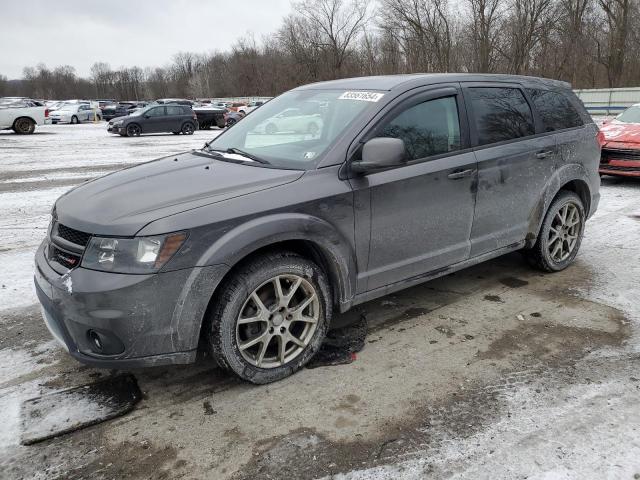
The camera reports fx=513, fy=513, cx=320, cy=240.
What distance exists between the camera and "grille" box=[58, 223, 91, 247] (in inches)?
110

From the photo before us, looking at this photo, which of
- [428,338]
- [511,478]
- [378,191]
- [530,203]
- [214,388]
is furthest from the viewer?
[530,203]

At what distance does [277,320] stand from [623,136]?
8525 millimetres

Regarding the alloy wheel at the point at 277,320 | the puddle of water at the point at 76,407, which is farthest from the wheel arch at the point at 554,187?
the puddle of water at the point at 76,407

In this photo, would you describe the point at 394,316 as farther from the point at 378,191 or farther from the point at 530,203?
the point at 530,203

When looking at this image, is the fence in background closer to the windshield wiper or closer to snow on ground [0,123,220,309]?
snow on ground [0,123,220,309]

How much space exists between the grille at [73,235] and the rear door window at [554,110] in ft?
12.6

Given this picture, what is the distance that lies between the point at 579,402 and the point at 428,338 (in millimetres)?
1072

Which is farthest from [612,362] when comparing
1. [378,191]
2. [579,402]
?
[378,191]

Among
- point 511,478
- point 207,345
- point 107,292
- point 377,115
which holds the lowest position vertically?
point 511,478

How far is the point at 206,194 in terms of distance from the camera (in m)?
2.94

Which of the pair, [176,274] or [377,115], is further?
[377,115]

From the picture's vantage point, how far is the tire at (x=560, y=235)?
4.73 metres

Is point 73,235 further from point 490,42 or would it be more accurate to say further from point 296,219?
point 490,42

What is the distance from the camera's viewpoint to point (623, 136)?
908cm
